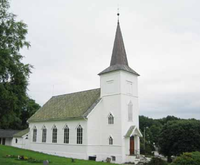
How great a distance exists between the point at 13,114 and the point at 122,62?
1629 cm

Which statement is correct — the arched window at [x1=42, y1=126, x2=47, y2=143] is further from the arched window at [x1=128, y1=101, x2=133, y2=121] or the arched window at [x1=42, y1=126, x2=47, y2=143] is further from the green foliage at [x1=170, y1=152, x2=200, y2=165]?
the green foliage at [x1=170, y1=152, x2=200, y2=165]

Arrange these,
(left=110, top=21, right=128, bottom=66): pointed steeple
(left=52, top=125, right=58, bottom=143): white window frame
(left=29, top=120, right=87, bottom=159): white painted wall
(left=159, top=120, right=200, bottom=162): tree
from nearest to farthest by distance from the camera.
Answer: (left=29, top=120, right=87, bottom=159): white painted wall
(left=159, top=120, right=200, bottom=162): tree
(left=110, top=21, right=128, bottom=66): pointed steeple
(left=52, top=125, right=58, bottom=143): white window frame

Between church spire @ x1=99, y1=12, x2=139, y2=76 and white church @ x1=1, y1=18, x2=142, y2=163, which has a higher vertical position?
church spire @ x1=99, y1=12, x2=139, y2=76

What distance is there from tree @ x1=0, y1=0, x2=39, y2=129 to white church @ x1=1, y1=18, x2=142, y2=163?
415 inches

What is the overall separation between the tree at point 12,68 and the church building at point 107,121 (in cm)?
1052

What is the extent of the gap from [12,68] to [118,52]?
53.1 ft

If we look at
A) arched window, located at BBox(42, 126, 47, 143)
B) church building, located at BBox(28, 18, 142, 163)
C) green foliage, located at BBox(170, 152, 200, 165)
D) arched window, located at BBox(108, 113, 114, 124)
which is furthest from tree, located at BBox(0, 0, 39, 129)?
arched window, located at BBox(42, 126, 47, 143)

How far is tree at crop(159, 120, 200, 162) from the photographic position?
29.4 metres

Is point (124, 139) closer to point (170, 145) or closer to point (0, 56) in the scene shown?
point (170, 145)

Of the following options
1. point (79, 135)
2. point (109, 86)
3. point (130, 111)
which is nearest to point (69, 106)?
point (79, 135)

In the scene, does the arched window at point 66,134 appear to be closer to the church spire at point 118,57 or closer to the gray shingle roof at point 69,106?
the gray shingle roof at point 69,106

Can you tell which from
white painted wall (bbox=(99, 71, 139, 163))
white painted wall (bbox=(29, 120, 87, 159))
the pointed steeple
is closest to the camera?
white painted wall (bbox=(99, 71, 139, 163))

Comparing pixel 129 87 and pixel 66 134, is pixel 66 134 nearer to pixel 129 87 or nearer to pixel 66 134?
pixel 66 134

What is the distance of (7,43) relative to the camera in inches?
768
